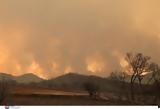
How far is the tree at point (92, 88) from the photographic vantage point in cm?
513

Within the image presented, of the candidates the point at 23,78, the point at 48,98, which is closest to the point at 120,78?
the point at 48,98

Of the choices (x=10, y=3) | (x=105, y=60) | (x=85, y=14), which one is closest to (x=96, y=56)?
(x=105, y=60)

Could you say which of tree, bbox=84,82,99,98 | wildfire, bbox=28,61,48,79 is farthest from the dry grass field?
wildfire, bbox=28,61,48,79

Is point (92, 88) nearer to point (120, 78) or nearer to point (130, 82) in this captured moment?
point (120, 78)

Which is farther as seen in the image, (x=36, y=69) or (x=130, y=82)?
(x=130, y=82)

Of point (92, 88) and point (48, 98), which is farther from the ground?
point (92, 88)

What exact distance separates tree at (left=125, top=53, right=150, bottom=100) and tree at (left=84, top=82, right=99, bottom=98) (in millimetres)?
435

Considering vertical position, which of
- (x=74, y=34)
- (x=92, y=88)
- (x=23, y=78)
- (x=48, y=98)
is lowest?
(x=48, y=98)

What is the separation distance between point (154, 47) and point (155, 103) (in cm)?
70

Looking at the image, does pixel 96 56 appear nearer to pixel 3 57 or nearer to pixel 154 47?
pixel 154 47

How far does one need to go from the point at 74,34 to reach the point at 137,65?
0.85m

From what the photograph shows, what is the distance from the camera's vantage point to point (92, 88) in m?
5.18

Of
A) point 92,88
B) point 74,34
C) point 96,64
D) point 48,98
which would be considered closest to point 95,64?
point 96,64

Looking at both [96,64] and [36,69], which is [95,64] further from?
[36,69]
